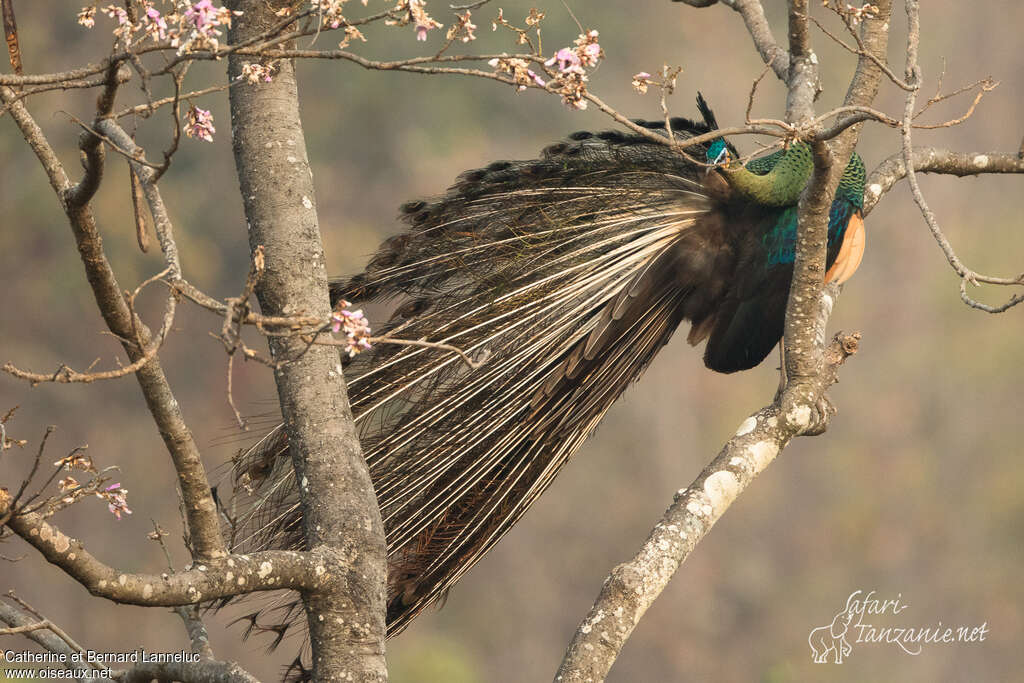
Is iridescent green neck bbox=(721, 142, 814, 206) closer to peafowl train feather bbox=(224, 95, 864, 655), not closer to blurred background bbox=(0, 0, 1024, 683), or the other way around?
peafowl train feather bbox=(224, 95, 864, 655)

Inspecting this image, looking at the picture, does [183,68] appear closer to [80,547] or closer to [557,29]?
[80,547]

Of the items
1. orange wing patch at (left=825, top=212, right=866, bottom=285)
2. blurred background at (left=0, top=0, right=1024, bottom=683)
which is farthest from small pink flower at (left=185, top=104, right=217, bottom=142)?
blurred background at (left=0, top=0, right=1024, bottom=683)

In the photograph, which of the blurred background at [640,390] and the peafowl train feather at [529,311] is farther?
the blurred background at [640,390]

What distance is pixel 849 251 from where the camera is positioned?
10.6 ft

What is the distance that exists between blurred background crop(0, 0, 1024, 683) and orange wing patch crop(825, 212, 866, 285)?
6993 millimetres

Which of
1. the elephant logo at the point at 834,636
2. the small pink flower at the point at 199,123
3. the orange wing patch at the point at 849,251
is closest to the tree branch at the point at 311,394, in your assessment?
the small pink flower at the point at 199,123

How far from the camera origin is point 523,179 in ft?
9.80

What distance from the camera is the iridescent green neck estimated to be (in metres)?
3.10

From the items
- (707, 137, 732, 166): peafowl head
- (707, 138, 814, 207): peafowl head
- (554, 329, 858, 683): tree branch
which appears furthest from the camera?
(707, 138, 814, 207): peafowl head

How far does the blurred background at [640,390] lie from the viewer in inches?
398

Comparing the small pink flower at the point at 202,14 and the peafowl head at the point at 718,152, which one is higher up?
the small pink flower at the point at 202,14

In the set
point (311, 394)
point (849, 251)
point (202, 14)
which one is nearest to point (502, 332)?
point (311, 394)

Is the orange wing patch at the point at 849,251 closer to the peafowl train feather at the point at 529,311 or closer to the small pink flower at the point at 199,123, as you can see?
the peafowl train feather at the point at 529,311

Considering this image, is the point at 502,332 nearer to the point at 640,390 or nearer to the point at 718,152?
the point at 718,152
